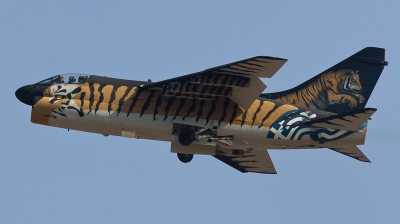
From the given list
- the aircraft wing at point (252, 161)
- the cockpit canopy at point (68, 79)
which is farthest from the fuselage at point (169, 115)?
the aircraft wing at point (252, 161)

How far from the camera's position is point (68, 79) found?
42500 mm

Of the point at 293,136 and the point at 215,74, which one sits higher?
the point at 215,74

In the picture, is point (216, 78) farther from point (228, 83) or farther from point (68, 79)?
point (68, 79)

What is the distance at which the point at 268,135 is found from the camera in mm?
40906

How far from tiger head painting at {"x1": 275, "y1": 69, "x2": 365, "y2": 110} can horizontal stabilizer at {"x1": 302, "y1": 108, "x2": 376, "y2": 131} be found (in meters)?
3.14

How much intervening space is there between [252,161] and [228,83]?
844 cm

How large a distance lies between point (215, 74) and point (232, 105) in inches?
93.4

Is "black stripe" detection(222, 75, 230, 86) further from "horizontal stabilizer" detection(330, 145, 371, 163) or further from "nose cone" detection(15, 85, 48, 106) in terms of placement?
"nose cone" detection(15, 85, 48, 106)

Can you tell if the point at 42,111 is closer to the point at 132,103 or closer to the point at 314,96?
the point at 132,103

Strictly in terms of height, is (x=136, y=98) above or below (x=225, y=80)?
below

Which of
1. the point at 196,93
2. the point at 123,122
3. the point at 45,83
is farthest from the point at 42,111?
the point at 196,93

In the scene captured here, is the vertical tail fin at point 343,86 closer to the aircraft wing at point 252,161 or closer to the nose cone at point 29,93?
the aircraft wing at point 252,161

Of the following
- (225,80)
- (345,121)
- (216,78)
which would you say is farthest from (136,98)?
(345,121)

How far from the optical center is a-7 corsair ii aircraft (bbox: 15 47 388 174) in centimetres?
4006
